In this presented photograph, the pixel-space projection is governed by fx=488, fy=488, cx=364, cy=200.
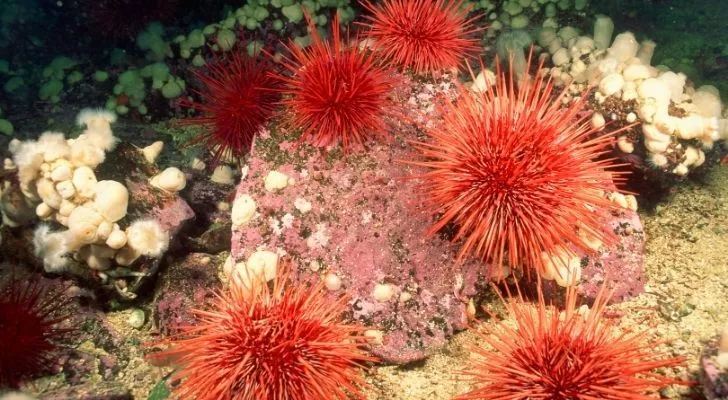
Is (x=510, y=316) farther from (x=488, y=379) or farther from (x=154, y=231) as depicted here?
(x=154, y=231)

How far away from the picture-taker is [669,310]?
378 cm

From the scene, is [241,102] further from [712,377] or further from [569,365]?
[712,377]

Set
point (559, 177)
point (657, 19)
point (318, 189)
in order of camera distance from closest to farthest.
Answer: point (559, 177)
point (318, 189)
point (657, 19)

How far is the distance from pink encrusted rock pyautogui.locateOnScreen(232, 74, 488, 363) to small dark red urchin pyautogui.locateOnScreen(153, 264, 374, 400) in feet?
1.80

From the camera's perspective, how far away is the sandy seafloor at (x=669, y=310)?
362 centimetres

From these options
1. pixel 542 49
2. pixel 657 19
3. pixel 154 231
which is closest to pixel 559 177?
pixel 542 49

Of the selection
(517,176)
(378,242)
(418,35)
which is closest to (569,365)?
(517,176)

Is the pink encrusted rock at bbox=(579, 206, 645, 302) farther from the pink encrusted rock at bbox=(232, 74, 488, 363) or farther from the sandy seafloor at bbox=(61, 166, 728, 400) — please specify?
the pink encrusted rock at bbox=(232, 74, 488, 363)

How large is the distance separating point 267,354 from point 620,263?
115 inches

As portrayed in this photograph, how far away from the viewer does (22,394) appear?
3.24 metres

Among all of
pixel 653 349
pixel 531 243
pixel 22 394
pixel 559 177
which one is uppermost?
pixel 559 177

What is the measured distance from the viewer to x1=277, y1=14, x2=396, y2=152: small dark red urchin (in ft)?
12.5

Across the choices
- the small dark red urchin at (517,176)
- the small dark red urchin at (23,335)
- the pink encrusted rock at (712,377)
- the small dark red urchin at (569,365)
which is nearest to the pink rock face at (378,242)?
the small dark red urchin at (517,176)

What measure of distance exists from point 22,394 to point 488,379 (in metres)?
3.07
